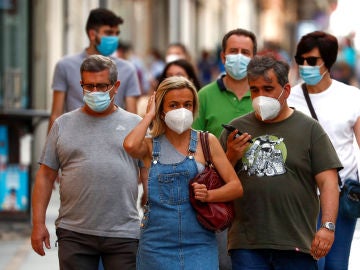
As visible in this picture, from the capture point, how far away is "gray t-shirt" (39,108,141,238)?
641cm

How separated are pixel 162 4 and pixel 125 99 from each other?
76.6 ft

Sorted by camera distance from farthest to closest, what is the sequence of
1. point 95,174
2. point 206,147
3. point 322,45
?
1. point 322,45
2. point 95,174
3. point 206,147

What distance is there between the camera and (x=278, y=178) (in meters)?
6.19

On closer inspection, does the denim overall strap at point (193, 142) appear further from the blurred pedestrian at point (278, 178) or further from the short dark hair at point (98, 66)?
the short dark hair at point (98, 66)

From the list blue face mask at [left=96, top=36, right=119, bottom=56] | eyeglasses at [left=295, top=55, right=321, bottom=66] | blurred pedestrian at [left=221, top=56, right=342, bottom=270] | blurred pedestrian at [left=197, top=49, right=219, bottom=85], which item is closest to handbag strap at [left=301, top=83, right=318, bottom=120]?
eyeglasses at [left=295, top=55, right=321, bottom=66]

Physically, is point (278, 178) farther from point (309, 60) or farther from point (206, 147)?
point (309, 60)

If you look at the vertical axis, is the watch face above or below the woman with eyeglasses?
below

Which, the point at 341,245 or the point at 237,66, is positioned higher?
the point at 237,66

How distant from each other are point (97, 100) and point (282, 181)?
3.60 feet

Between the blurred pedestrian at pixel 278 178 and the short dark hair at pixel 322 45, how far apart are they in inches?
51.5

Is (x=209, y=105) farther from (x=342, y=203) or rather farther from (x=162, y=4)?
(x=162, y=4)

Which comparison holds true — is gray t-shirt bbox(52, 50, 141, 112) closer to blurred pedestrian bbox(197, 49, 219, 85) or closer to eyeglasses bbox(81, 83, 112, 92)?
eyeglasses bbox(81, 83, 112, 92)

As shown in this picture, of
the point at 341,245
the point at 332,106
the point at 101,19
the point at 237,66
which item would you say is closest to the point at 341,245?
the point at 341,245

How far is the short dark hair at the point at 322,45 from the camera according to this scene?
24.7 feet
